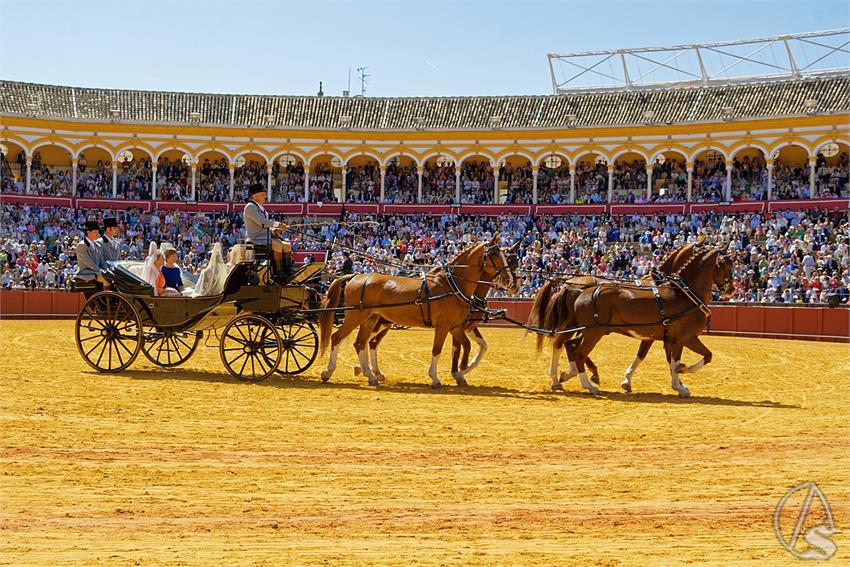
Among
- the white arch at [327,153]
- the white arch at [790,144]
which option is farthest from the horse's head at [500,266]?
the white arch at [327,153]

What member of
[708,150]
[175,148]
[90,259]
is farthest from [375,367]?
[175,148]

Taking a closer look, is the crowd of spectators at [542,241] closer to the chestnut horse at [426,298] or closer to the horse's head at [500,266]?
the chestnut horse at [426,298]

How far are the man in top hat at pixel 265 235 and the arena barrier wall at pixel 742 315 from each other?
51.0 feet

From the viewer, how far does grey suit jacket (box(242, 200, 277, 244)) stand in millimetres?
13711

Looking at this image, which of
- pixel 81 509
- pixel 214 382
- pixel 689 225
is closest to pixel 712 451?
pixel 81 509

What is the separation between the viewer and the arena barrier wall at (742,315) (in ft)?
87.8

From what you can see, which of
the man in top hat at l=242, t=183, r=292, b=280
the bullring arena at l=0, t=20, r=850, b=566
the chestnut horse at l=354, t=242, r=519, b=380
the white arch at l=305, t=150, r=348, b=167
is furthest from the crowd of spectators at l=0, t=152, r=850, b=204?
the man in top hat at l=242, t=183, r=292, b=280

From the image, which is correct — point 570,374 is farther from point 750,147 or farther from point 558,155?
point 558,155

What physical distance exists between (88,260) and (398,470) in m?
7.48

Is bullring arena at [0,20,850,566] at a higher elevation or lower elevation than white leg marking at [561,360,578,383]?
lower

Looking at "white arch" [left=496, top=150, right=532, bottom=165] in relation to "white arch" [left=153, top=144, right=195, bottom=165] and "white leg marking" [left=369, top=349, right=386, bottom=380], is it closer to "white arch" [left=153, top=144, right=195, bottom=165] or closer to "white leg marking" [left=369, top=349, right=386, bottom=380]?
"white arch" [left=153, top=144, right=195, bottom=165]

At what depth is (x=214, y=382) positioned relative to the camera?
1378cm

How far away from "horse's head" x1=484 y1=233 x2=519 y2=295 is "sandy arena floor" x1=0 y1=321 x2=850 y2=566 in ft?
4.83

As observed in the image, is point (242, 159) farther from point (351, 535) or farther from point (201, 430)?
point (351, 535)
